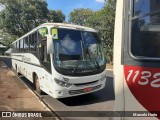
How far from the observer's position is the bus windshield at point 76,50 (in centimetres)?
950

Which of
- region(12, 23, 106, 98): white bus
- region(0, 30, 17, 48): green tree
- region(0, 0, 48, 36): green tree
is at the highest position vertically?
region(0, 0, 48, 36): green tree

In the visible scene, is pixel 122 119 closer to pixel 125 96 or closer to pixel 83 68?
pixel 125 96

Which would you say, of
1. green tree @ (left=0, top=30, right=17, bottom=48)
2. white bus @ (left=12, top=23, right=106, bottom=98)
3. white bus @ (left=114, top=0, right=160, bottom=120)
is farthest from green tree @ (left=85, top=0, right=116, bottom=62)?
white bus @ (left=114, top=0, right=160, bottom=120)

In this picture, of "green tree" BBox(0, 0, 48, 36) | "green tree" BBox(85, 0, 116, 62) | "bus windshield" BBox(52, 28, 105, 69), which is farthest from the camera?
"green tree" BBox(0, 0, 48, 36)

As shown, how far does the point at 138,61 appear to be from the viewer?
368 centimetres

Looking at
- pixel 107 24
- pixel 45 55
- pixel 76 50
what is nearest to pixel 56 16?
→ pixel 107 24

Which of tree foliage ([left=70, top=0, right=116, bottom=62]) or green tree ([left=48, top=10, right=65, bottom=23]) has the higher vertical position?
green tree ([left=48, top=10, right=65, bottom=23])

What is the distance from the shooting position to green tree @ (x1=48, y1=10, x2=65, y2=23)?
61.0m

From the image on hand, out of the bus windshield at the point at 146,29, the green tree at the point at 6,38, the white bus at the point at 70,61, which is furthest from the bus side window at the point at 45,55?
the green tree at the point at 6,38

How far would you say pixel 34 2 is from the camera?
57812 millimetres

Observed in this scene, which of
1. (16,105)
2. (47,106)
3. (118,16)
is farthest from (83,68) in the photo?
(118,16)

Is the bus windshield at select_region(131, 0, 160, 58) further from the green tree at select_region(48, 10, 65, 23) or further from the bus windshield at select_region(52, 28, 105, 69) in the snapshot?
the green tree at select_region(48, 10, 65, 23)

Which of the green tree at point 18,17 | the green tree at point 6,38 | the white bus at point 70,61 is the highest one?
the green tree at point 18,17

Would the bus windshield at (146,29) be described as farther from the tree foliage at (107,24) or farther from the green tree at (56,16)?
the green tree at (56,16)
